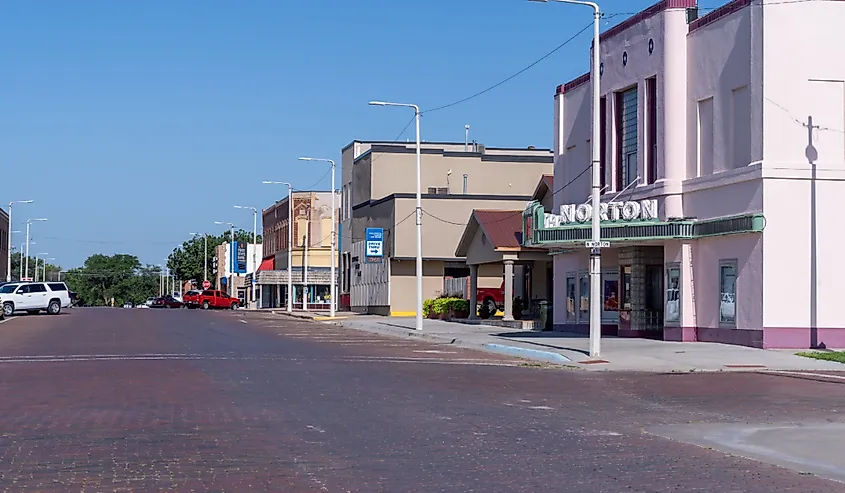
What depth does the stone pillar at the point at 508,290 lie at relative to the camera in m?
47.2

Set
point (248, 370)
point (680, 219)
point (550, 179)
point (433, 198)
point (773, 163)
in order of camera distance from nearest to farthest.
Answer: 1. point (248, 370)
2. point (773, 163)
3. point (680, 219)
4. point (550, 179)
5. point (433, 198)

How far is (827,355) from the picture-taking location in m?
27.2

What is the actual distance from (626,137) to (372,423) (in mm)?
23027

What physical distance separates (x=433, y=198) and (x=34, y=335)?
29.7 metres

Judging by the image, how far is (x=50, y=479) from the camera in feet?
33.5

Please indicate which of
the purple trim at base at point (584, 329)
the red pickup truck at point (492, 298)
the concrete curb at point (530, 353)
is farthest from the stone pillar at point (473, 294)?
the concrete curb at point (530, 353)

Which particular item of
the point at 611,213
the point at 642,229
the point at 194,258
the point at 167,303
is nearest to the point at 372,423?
the point at 642,229

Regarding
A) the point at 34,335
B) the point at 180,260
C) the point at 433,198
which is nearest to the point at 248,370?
the point at 34,335

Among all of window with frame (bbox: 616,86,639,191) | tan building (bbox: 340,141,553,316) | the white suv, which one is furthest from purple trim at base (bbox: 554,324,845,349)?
Result: the white suv

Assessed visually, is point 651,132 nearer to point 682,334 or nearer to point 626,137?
point 626,137

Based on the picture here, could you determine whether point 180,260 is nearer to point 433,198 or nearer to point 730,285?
point 433,198

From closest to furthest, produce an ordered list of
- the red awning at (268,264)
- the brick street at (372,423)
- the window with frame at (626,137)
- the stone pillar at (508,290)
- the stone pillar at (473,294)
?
the brick street at (372,423)
the window with frame at (626,137)
the stone pillar at (508,290)
the stone pillar at (473,294)
the red awning at (268,264)

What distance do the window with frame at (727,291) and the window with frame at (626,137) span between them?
4948 mm

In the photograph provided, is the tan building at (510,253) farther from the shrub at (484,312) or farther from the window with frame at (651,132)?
the window with frame at (651,132)
